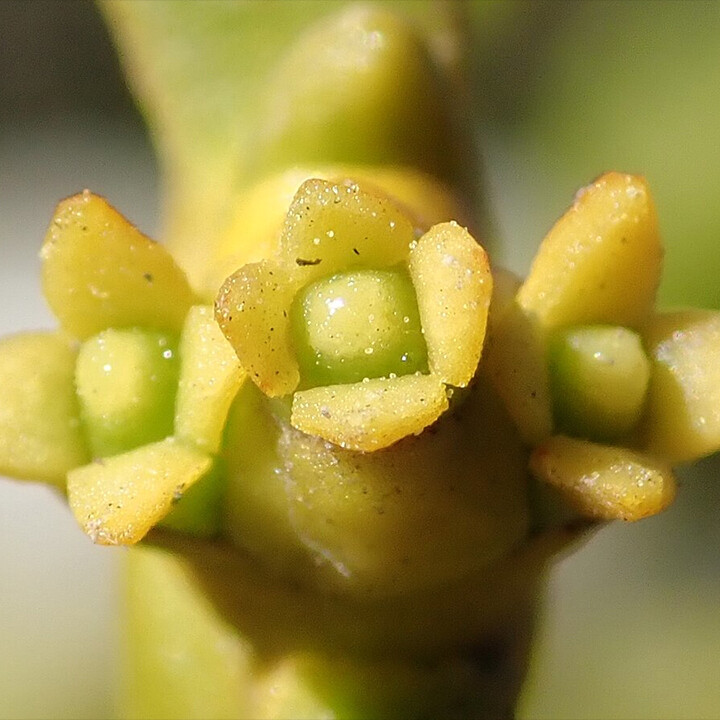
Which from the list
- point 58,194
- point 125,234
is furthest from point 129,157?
point 125,234

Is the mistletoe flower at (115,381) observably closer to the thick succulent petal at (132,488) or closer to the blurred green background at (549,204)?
the thick succulent petal at (132,488)

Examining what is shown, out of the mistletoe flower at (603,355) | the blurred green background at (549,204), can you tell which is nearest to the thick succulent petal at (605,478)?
the mistletoe flower at (603,355)

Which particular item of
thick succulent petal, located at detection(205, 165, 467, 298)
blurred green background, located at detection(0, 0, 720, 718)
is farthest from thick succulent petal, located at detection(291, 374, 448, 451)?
blurred green background, located at detection(0, 0, 720, 718)

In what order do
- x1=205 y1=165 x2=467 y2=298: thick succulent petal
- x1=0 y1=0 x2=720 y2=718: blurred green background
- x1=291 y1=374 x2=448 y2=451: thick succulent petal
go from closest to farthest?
x1=291 y1=374 x2=448 y2=451: thick succulent petal < x1=205 y1=165 x2=467 y2=298: thick succulent petal < x1=0 y1=0 x2=720 y2=718: blurred green background

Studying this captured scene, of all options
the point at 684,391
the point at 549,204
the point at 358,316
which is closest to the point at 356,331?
the point at 358,316

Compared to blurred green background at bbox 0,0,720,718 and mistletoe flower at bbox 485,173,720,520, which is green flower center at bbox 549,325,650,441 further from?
blurred green background at bbox 0,0,720,718
